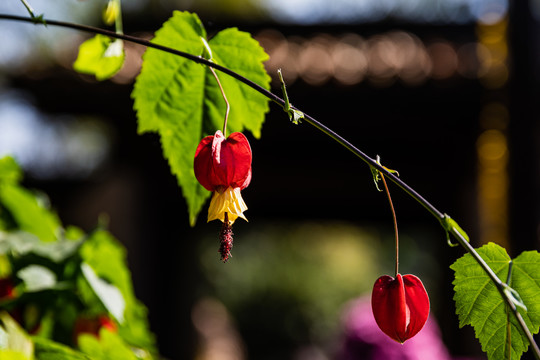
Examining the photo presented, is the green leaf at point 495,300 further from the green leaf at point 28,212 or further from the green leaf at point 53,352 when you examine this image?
the green leaf at point 28,212

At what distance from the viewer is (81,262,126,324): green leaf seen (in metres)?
0.57

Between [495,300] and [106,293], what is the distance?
0.38 m

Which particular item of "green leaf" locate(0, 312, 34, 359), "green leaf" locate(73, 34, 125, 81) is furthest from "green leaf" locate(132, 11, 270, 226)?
"green leaf" locate(0, 312, 34, 359)

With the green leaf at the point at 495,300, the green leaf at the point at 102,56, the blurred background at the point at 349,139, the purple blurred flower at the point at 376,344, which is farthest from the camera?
the blurred background at the point at 349,139

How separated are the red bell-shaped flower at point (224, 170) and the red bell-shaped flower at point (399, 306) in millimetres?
112

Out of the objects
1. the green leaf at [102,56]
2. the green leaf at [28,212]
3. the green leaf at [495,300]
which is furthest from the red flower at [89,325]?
the green leaf at [495,300]

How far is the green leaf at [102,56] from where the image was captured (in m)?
0.49

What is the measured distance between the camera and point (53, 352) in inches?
17.2

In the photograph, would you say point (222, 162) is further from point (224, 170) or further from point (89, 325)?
point (89, 325)

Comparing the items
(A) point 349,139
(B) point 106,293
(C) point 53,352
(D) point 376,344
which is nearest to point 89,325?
(B) point 106,293

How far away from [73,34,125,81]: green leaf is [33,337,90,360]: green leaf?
9.2 inches

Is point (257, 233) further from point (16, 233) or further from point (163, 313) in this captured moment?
point (16, 233)

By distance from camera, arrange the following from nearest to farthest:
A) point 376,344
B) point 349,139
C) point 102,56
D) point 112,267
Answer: point 102,56 → point 112,267 → point 376,344 → point 349,139

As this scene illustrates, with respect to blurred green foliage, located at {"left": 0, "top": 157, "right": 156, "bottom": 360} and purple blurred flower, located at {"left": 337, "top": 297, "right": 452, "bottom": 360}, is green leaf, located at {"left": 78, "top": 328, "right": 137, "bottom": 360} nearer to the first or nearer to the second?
blurred green foliage, located at {"left": 0, "top": 157, "right": 156, "bottom": 360}
